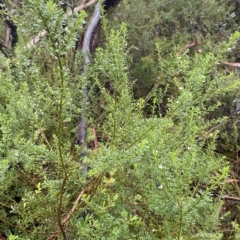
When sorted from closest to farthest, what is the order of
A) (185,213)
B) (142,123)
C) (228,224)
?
(185,213) < (142,123) < (228,224)

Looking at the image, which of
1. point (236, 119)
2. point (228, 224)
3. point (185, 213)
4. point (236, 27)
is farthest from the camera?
point (236, 27)

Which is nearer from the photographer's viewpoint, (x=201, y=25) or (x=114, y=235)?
(x=114, y=235)

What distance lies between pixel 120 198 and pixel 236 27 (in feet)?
5.52

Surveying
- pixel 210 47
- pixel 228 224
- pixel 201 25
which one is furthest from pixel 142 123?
pixel 201 25

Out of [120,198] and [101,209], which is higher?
[101,209]

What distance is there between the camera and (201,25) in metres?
2.27

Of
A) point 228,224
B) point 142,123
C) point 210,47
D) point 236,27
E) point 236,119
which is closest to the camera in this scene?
point 142,123

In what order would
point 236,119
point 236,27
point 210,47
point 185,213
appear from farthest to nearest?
point 236,27
point 210,47
point 236,119
point 185,213

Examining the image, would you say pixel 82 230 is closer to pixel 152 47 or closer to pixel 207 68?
pixel 207 68

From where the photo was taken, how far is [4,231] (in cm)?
104

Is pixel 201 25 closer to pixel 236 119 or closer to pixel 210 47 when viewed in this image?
pixel 210 47

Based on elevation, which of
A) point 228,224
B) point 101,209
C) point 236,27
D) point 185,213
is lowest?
point 228,224

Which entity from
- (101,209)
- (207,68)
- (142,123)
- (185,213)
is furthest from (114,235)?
(207,68)

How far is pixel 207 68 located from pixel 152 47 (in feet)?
3.90
